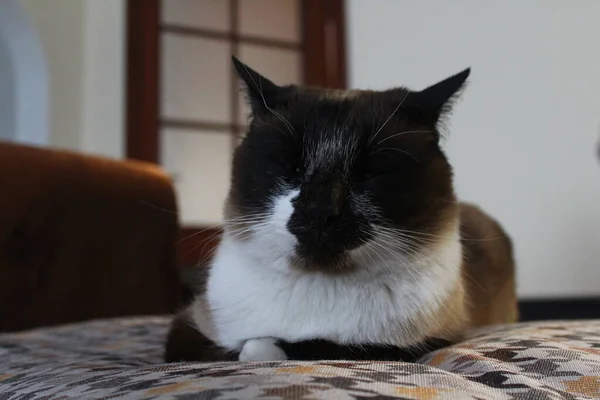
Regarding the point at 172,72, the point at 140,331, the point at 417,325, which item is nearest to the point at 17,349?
the point at 140,331

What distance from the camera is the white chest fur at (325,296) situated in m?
0.86

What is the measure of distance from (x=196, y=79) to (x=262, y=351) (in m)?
2.22

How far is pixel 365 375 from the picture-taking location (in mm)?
602

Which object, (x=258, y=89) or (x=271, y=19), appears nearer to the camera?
(x=258, y=89)

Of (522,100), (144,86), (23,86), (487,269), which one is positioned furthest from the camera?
(522,100)

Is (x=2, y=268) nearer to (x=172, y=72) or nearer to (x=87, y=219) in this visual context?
(x=87, y=219)

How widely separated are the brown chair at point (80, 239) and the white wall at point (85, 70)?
2.72ft

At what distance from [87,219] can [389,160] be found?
1.01 meters

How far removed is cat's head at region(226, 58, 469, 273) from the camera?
811 mm

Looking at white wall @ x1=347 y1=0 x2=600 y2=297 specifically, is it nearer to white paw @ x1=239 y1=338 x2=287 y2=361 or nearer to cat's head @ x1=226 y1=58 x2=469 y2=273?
cat's head @ x1=226 y1=58 x2=469 y2=273

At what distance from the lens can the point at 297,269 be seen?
34.5 inches

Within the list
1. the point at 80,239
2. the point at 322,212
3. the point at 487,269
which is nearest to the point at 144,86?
the point at 80,239

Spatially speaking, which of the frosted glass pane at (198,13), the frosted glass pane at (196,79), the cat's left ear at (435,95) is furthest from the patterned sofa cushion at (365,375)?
the frosted glass pane at (198,13)

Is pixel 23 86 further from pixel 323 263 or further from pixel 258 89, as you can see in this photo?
pixel 323 263
